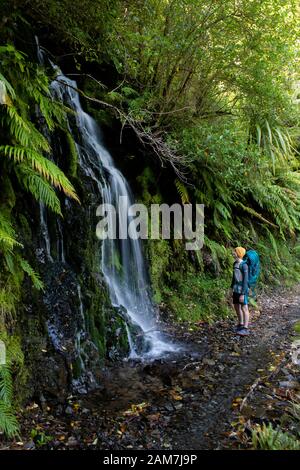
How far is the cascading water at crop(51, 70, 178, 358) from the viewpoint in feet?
20.7

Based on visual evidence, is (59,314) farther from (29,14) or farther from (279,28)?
(279,28)

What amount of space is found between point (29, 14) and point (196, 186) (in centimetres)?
485

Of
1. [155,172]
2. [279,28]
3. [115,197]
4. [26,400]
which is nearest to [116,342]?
[26,400]

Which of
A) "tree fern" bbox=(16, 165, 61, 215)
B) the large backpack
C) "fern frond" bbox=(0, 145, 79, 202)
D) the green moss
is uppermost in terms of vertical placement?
the green moss

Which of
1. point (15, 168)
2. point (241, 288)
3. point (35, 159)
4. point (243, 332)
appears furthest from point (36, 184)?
point (243, 332)

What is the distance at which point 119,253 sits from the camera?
23.1ft

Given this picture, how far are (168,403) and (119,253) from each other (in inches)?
124

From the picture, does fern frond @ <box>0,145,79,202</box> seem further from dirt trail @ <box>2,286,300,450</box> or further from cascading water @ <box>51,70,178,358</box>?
dirt trail @ <box>2,286,300,450</box>

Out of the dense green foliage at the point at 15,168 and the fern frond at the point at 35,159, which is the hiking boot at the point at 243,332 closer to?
the dense green foliage at the point at 15,168

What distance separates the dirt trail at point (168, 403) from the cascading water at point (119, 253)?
2.11ft

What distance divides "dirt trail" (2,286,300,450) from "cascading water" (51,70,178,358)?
64cm

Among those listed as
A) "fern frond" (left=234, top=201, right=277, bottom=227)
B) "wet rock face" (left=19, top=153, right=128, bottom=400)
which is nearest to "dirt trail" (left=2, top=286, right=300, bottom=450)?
"wet rock face" (left=19, top=153, right=128, bottom=400)

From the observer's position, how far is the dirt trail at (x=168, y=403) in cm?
371

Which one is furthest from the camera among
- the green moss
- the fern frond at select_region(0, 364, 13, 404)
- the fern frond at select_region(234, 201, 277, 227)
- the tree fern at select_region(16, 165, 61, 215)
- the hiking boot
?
the fern frond at select_region(234, 201, 277, 227)
